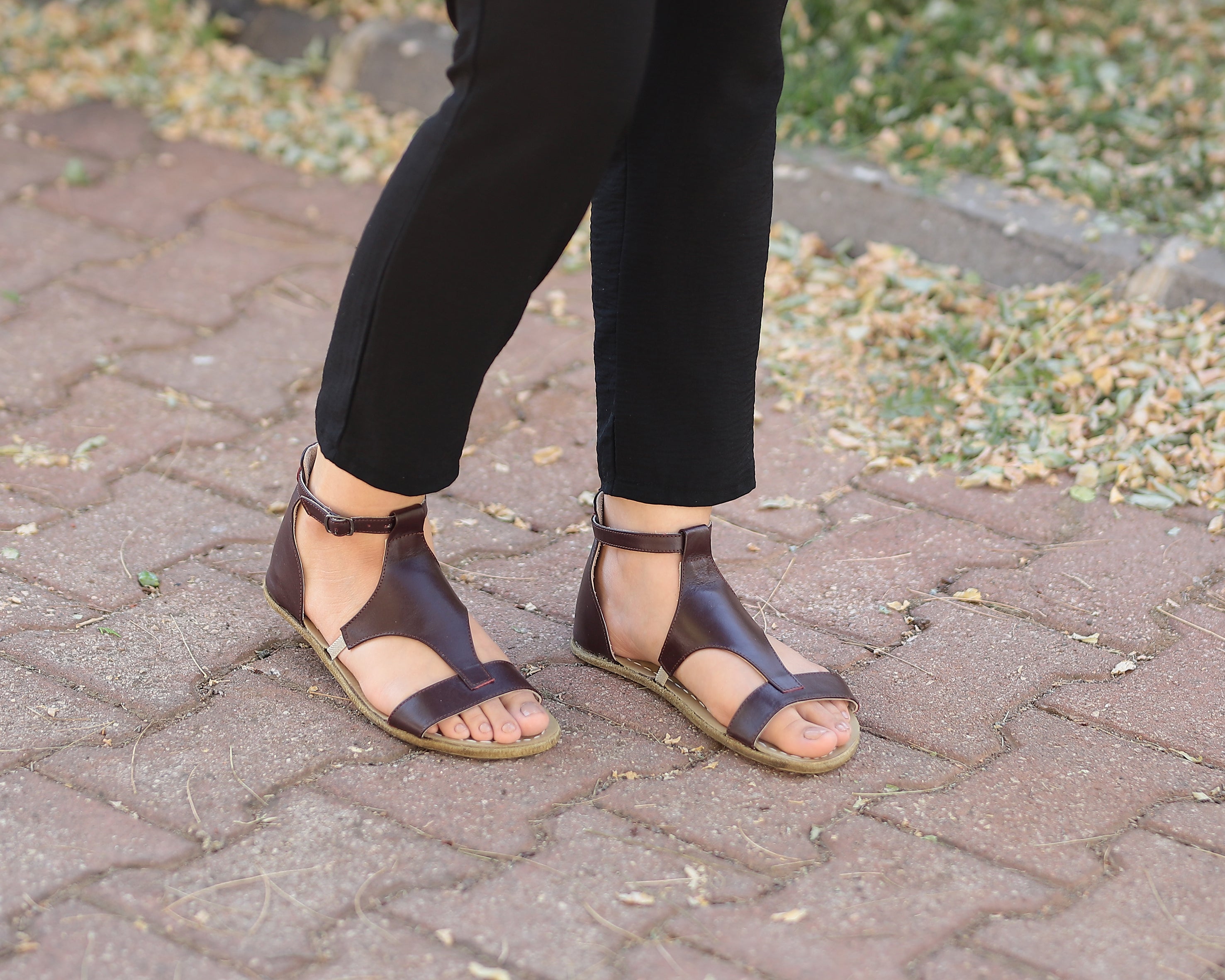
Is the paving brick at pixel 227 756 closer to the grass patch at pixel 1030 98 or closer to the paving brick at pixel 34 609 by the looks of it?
the paving brick at pixel 34 609

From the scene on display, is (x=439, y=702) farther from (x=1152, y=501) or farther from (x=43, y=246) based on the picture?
(x=43, y=246)

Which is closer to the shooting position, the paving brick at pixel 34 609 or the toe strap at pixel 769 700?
the toe strap at pixel 769 700

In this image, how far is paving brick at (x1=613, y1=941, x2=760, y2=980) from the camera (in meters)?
1.10

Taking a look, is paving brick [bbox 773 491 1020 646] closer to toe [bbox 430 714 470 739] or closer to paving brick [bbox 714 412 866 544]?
paving brick [bbox 714 412 866 544]

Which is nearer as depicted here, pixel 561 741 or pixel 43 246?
pixel 561 741

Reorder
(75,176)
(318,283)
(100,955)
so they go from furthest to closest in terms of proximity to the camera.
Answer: (75,176) < (318,283) < (100,955)

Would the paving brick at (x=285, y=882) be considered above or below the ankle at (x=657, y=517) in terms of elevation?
below

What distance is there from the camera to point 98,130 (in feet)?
10.4

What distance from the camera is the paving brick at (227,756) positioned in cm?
126

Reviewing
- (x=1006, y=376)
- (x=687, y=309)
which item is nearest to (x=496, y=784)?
(x=687, y=309)

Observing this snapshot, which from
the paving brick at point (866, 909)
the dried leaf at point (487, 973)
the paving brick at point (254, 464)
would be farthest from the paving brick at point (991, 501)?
the dried leaf at point (487, 973)

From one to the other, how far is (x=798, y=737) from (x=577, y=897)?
1.03ft

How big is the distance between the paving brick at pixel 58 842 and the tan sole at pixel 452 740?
0.81 ft

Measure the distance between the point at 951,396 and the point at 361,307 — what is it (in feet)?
4.18
